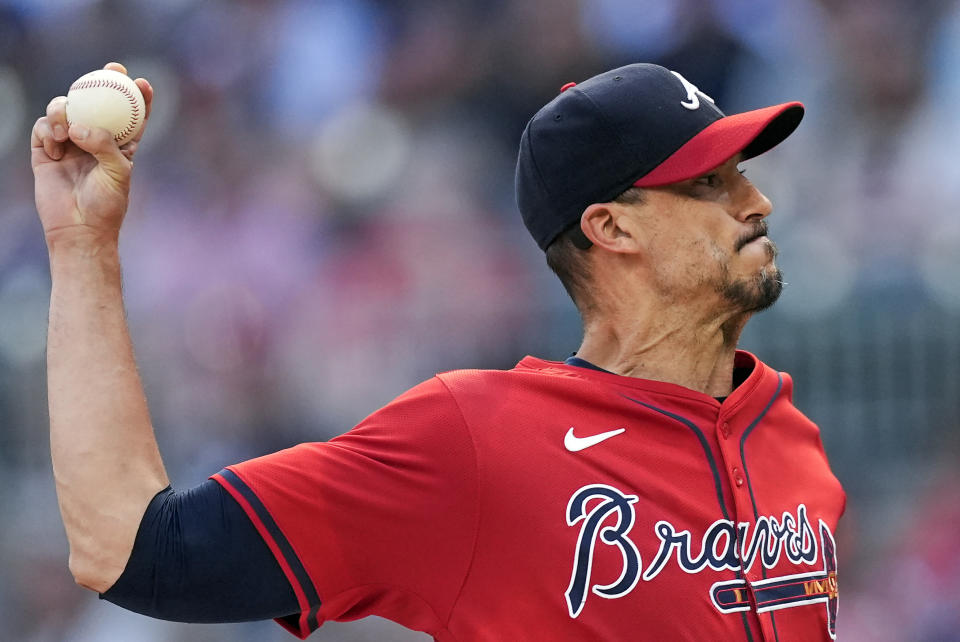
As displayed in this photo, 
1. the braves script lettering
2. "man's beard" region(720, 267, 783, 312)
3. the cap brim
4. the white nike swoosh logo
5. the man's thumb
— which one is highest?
the man's thumb

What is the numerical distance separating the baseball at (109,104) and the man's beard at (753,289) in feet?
3.30

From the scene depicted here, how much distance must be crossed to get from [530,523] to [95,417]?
0.63m

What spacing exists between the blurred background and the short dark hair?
3.00m

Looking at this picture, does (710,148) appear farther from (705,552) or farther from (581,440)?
(705,552)

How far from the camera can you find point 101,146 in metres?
1.62

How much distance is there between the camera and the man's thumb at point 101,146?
5.32 ft

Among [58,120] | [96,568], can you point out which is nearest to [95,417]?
[96,568]

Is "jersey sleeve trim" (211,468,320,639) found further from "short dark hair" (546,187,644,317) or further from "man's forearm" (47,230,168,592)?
"short dark hair" (546,187,644,317)

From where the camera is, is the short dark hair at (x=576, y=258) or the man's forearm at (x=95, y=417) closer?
the man's forearm at (x=95, y=417)

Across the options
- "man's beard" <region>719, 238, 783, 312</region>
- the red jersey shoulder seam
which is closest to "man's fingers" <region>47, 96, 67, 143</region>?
the red jersey shoulder seam

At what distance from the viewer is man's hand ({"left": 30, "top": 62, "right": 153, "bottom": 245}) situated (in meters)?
1.64

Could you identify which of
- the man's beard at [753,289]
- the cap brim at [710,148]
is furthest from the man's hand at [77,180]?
the man's beard at [753,289]

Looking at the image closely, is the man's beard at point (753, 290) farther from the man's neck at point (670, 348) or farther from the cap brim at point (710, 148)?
the cap brim at point (710, 148)

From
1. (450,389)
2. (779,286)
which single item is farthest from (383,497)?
(779,286)
